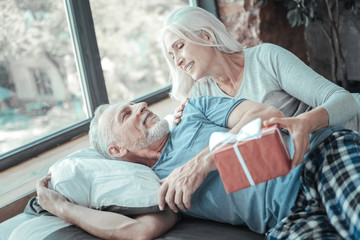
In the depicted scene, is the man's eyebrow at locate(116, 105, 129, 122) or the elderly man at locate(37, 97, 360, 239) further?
the man's eyebrow at locate(116, 105, 129, 122)

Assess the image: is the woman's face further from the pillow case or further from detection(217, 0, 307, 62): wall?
detection(217, 0, 307, 62): wall

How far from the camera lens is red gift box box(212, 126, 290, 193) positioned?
1.09 metres

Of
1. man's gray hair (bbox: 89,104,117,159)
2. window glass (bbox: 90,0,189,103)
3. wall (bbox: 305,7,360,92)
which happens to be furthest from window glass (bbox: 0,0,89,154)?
wall (bbox: 305,7,360,92)

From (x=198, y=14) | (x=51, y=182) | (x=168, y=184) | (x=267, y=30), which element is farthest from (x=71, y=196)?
(x=267, y=30)

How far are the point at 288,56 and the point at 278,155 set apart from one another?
89cm

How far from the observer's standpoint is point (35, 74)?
254 centimetres

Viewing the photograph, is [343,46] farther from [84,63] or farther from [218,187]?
[218,187]

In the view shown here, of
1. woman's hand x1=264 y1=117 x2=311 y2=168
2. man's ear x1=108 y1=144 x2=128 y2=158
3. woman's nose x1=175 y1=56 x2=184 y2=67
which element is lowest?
man's ear x1=108 y1=144 x2=128 y2=158

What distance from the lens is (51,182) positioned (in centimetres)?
161

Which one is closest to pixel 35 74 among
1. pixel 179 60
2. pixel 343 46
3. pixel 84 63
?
pixel 84 63

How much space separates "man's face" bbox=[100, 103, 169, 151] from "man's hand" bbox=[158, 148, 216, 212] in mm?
313

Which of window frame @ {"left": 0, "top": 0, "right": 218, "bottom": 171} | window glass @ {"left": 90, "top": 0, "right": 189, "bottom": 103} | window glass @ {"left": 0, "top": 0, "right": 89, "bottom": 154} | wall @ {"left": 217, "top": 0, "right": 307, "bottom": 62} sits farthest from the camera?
wall @ {"left": 217, "top": 0, "right": 307, "bottom": 62}

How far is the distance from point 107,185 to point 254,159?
2.12ft

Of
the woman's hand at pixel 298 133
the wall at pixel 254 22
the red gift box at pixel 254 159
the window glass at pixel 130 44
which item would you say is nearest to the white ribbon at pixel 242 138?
the red gift box at pixel 254 159
